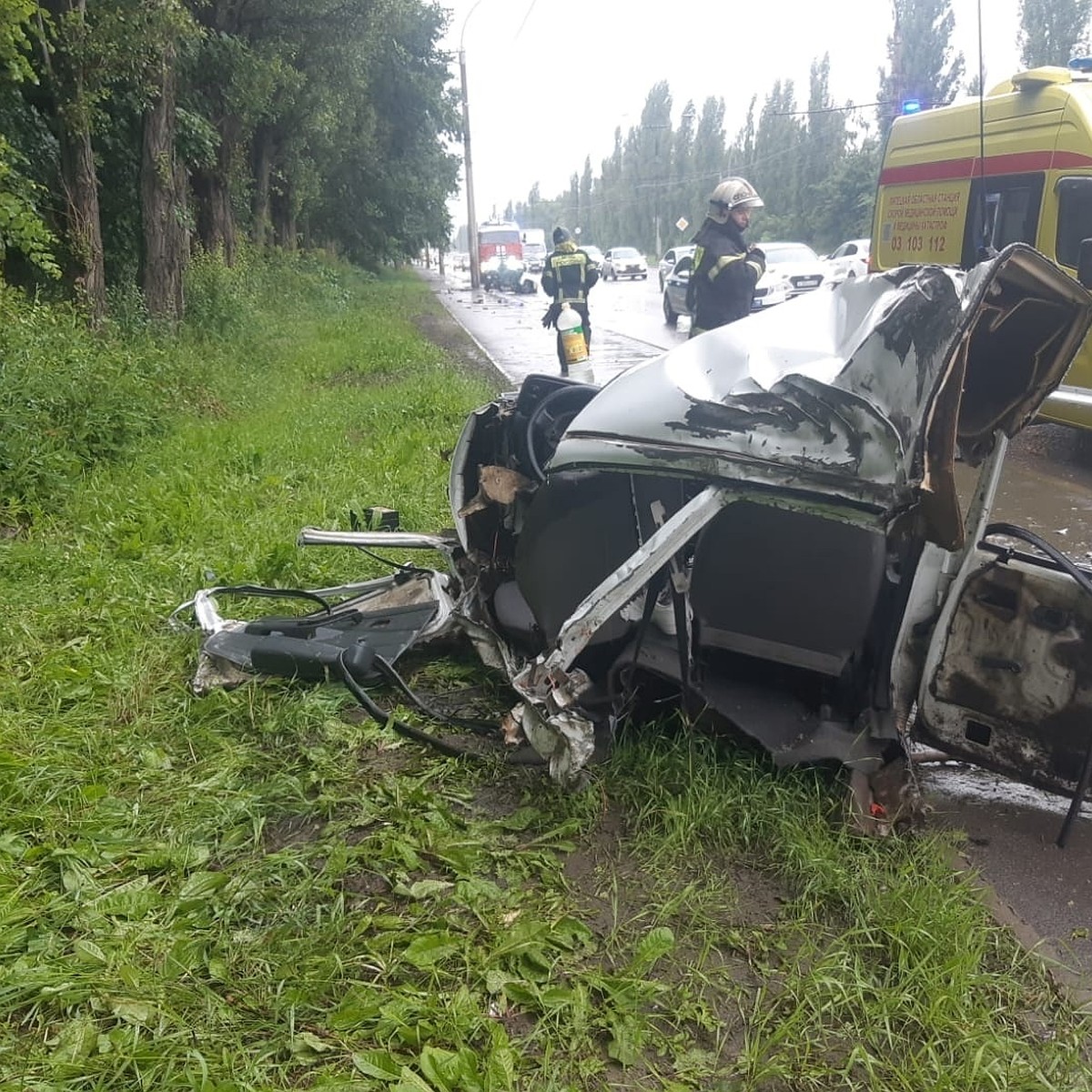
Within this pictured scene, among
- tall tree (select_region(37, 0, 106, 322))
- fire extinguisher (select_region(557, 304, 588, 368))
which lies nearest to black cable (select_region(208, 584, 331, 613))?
fire extinguisher (select_region(557, 304, 588, 368))

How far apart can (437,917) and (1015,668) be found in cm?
163

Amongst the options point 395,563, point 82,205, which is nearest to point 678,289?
point 82,205

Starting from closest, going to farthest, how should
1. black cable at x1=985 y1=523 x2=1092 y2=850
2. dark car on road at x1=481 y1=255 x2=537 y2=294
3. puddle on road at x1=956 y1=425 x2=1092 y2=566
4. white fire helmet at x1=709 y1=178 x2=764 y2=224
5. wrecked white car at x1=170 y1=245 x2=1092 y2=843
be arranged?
1. wrecked white car at x1=170 y1=245 x2=1092 y2=843
2. black cable at x1=985 y1=523 x2=1092 y2=850
3. puddle on road at x1=956 y1=425 x2=1092 y2=566
4. white fire helmet at x1=709 y1=178 x2=764 y2=224
5. dark car on road at x1=481 y1=255 x2=537 y2=294

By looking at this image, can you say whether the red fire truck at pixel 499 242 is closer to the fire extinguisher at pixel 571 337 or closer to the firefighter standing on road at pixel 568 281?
the firefighter standing on road at pixel 568 281

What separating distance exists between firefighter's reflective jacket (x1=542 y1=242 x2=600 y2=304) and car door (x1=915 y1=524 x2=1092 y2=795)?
821 centimetres

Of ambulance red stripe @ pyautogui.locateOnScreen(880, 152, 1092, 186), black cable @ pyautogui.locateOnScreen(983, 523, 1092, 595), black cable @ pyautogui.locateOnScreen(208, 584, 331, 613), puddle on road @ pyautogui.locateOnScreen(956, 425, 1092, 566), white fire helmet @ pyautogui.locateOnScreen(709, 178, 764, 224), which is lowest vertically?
puddle on road @ pyautogui.locateOnScreen(956, 425, 1092, 566)

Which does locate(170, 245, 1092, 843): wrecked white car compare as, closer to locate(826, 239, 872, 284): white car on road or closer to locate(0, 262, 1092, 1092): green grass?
locate(0, 262, 1092, 1092): green grass

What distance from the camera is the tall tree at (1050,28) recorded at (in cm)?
2095

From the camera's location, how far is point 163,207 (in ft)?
34.9

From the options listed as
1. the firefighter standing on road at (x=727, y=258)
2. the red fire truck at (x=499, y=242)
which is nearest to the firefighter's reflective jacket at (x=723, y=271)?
the firefighter standing on road at (x=727, y=258)

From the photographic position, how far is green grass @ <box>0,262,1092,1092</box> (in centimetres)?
192

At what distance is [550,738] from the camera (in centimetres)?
251

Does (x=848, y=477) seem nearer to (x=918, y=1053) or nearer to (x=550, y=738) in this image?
(x=550, y=738)

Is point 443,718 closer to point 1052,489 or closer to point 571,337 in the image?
point 1052,489
